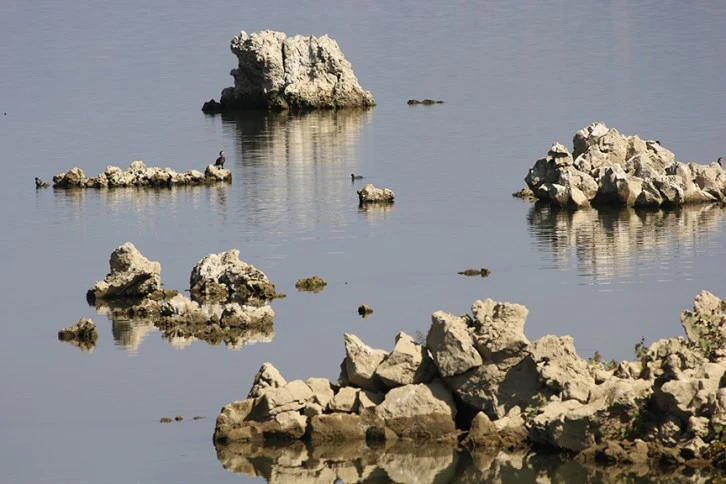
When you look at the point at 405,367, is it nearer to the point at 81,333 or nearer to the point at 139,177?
the point at 81,333

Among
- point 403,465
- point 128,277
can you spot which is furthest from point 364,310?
point 403,465

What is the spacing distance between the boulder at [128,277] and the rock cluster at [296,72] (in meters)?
54.0

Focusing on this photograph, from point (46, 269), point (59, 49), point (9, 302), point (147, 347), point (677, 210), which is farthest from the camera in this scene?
point (59, 49)

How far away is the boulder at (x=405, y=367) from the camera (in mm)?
45656

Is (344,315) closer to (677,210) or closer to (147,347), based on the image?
(147,347)

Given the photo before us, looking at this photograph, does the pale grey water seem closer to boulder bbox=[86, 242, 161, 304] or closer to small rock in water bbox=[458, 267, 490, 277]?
small rock in water bbox=[458, 267, 490, 277]

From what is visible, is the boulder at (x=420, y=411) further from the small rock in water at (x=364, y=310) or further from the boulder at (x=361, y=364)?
the small rock in water at (x=364, y=310)

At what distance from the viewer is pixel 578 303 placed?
59.2 metres

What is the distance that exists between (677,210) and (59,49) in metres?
97.8

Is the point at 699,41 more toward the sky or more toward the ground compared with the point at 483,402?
more toward the sky

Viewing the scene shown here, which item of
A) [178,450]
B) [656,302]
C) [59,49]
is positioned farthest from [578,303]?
[59,49]

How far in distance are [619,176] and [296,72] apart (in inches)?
1705

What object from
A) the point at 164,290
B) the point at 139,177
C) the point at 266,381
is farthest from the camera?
the point at 139,177

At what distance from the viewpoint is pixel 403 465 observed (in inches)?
1770
